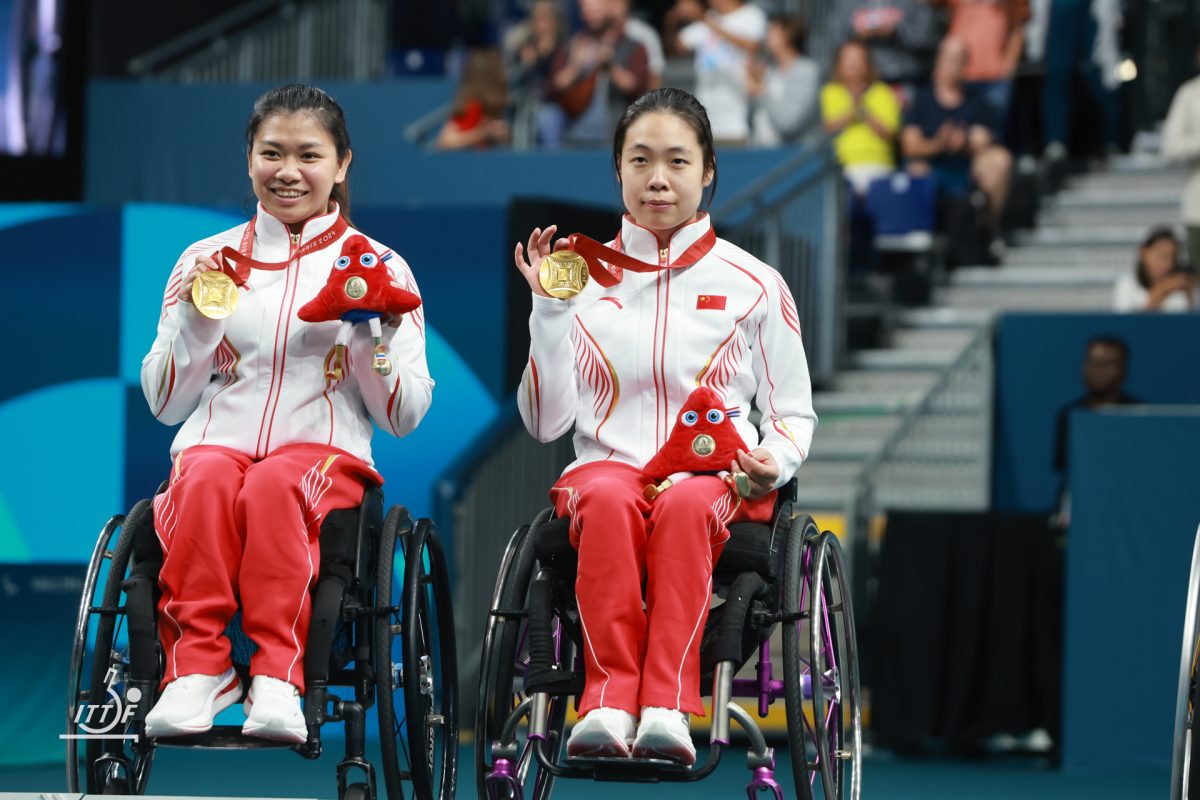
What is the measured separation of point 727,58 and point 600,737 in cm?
709

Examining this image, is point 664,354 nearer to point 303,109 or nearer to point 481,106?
point 303,109

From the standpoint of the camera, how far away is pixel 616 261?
433 centimetres

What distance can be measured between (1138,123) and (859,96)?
180 cm

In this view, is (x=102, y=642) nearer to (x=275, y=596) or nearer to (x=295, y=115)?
(x=275, y=596)

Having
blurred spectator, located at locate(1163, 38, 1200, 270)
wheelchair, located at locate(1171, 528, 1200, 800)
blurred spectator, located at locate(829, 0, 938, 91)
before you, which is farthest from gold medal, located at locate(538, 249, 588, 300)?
blurred spectator, located at locate(829, 0, 938, 91)

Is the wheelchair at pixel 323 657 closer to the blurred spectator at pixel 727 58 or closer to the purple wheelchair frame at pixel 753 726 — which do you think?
the purple wheelchair frame at pixel 753 726

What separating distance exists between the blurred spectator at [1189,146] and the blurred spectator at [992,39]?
1.68m

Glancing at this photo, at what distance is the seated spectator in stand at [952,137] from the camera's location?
1032 cm

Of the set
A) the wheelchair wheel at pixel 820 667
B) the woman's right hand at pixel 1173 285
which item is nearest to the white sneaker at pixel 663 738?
the wheelchair wheel at pixel 820 667

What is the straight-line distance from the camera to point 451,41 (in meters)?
12.6

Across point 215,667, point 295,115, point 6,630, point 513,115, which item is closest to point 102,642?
point 215,667

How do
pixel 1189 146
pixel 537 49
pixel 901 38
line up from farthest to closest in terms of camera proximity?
pixel 901 38 < pixel 537 49 < pixel 1189 146

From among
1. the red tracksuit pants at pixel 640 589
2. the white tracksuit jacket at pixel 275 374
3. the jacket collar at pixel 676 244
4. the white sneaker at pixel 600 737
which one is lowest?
the white sneaker at pixel 600 737

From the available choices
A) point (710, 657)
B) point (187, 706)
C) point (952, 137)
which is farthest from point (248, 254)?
point (952, 137)
